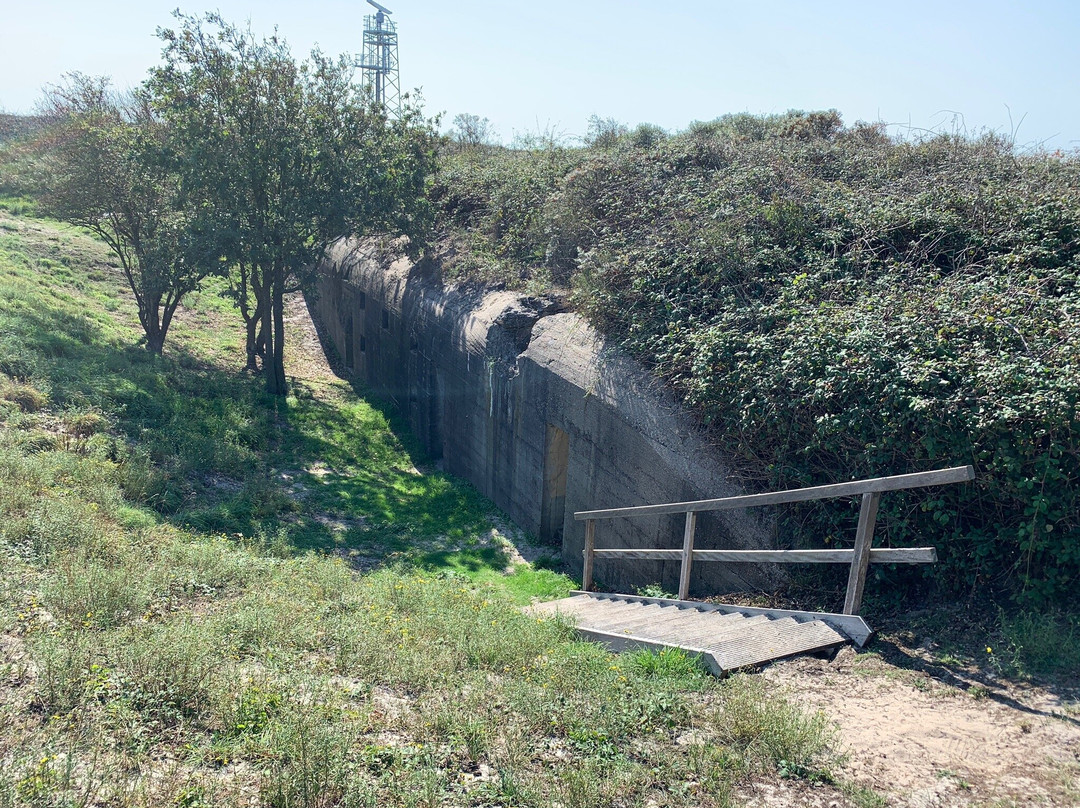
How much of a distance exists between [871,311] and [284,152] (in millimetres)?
11492

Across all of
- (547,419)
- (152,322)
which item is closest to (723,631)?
(547,419)

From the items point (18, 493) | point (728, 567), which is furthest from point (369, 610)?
point (18, 493)

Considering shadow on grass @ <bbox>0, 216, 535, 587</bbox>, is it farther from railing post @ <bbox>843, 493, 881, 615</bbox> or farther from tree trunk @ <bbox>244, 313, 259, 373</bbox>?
railing post @ <bbox>843, 493, 881, 615</bbox>

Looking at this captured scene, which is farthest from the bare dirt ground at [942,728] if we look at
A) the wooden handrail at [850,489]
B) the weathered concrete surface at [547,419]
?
the weathered concrete surface at [547,419]

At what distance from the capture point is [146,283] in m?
16.6

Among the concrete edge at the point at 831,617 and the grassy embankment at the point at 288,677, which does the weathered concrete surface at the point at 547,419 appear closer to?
the concrete edge at the point at 831,617

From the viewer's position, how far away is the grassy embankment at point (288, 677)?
3.43 meters

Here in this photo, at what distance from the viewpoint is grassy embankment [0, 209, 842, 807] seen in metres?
3.43

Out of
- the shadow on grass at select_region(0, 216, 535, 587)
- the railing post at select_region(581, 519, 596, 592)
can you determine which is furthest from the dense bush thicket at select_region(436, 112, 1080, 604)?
the shadow on grass at select_region(0, 216, 535, 587)

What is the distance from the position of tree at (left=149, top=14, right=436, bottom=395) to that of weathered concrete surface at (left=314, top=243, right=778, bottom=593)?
6.76ft

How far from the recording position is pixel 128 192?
1678cm

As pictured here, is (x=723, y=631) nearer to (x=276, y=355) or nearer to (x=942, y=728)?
(x=942, y=728)

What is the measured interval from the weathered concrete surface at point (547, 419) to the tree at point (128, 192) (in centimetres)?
441

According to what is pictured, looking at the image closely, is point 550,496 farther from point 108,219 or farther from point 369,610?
point 108,219
